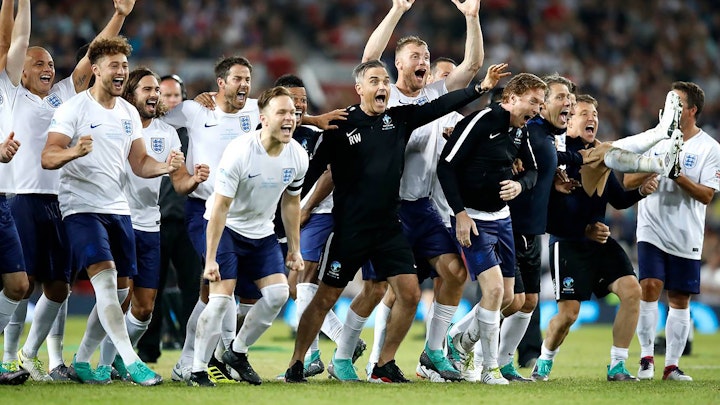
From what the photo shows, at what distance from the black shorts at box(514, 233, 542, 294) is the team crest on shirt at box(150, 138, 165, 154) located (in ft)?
11.1

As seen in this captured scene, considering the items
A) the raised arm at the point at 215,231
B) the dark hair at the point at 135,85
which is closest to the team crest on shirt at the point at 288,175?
the raised arm at the point at 215,231

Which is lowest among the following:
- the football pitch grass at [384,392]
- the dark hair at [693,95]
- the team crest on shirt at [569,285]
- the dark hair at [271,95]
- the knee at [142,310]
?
the football pitch grass at [384,392]

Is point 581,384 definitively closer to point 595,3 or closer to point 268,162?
point 268,162

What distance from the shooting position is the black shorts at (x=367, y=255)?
30.5ft

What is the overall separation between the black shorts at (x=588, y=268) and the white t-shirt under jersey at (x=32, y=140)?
15.5ft

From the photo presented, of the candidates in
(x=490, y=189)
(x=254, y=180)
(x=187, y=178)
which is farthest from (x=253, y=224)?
(x=490, y=189)

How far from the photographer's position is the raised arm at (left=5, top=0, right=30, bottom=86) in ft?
29.4

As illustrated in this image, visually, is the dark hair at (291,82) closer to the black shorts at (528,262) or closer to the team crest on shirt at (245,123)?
the team crest on shirt at (245,123)

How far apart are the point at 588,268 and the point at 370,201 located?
2478mm

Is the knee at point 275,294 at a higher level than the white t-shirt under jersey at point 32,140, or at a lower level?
lower

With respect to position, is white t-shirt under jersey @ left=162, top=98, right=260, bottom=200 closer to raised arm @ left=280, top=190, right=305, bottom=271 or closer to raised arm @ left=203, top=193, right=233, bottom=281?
raised arm @ left=280, top=190, right=305, bottom=271

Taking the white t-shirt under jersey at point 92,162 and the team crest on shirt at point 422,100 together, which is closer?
the white t-shirt under jersey at point 92,162

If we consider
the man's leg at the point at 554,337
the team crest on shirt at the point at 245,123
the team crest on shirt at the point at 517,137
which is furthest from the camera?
the man's leg at the point at 554,337

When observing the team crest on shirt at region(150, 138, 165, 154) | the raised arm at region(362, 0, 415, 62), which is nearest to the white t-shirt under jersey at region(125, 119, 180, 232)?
the team crest on shirt at region(150, 138, 165, 154)
